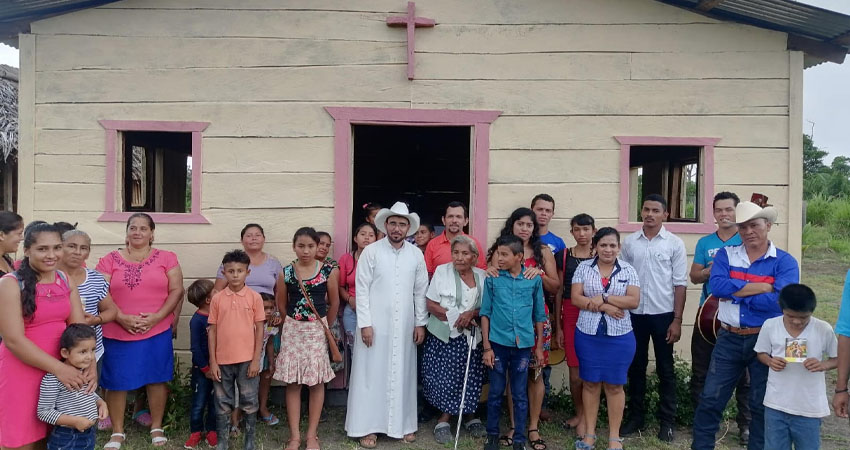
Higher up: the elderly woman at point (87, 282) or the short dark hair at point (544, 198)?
the short dark hair at point (544, 198)

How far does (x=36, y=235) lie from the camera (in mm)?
2900

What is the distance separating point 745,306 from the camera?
3.56 metres

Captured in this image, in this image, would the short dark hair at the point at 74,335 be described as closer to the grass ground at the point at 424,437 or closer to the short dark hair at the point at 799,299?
the grass ground at the point at 424,437

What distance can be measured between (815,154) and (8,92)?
29.9m

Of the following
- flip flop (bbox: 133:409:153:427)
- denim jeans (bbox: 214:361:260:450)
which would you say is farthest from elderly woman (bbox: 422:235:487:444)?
flip flop (bbox: 133:409:153:427)

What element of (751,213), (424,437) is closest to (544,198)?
(751,213)

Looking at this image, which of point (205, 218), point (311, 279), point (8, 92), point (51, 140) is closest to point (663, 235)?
point (311, 279)

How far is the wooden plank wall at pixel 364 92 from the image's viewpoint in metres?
4.84

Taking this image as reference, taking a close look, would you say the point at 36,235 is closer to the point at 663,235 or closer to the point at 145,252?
the point at 145,252

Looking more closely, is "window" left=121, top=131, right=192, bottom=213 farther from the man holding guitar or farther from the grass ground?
the man holding guitar

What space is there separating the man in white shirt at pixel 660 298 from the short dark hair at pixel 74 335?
11.4ft

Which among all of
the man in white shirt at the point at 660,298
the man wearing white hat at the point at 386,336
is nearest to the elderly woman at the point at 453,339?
the man wearing white hat at the point at 386,336

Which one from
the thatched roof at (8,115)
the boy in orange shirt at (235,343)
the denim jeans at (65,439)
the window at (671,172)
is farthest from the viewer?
the thatched roof at (8,115)

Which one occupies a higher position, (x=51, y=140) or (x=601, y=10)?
(x=601, y=10)
